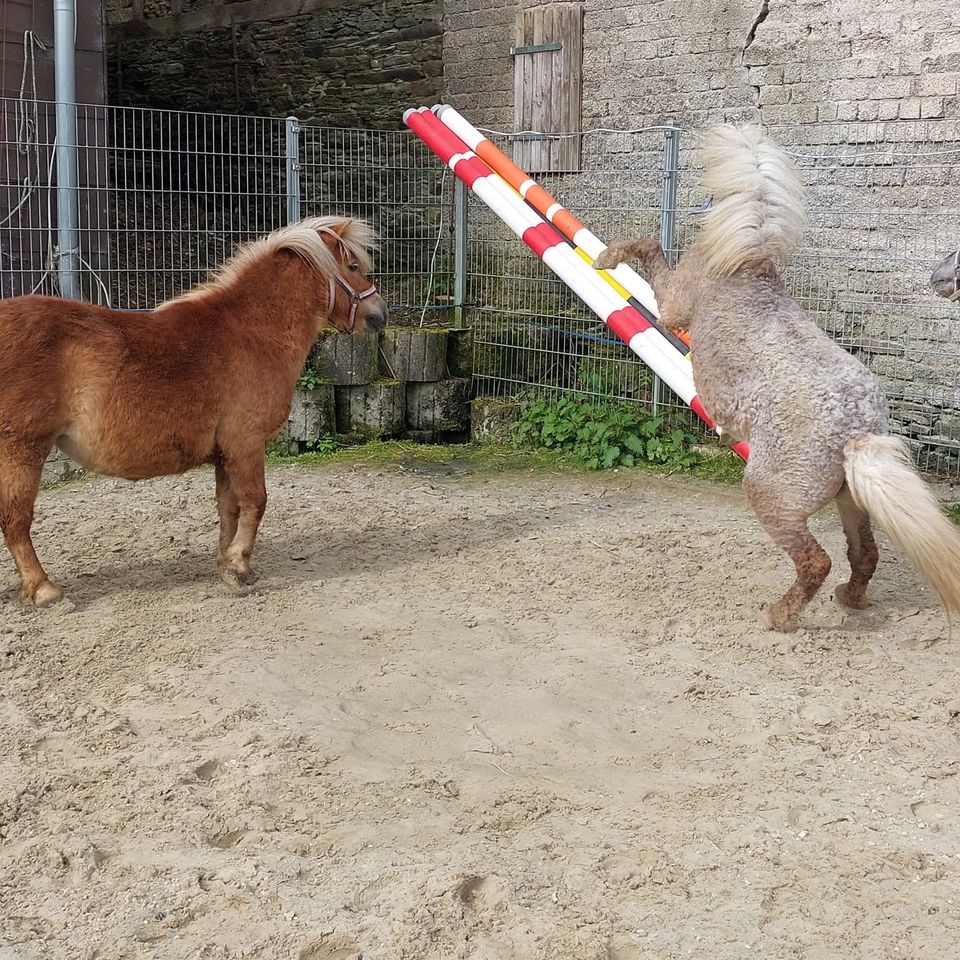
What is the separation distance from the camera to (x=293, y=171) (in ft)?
27.8

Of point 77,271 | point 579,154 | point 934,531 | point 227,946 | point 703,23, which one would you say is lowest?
point 227,946

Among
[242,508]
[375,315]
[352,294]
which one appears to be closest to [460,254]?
[375,315]

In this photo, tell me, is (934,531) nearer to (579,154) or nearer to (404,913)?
(404,913)

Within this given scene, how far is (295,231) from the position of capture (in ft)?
17.3

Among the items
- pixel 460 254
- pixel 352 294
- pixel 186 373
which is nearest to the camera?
Result: pixel 186 373

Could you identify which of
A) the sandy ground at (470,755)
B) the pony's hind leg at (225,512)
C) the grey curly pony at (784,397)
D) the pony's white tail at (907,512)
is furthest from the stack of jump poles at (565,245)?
the pony's hind leg at (225,512)

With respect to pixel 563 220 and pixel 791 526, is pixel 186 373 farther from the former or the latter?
pixel 563 220

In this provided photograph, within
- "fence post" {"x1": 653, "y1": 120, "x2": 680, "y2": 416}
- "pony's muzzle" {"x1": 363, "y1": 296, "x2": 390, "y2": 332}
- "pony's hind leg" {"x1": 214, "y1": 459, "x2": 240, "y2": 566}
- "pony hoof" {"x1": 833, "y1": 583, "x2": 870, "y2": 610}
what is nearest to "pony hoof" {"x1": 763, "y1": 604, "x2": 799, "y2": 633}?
"pony hoof" {"x1": 833, "y1": 583, "x2": 870, "y2": 610}

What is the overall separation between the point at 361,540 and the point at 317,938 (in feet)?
11.8

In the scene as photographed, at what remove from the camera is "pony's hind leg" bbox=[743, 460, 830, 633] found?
4680mm

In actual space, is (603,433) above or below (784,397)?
below

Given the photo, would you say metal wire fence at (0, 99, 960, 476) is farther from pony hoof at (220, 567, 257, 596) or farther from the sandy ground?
pony hoof at (220, 567, 257, 596)

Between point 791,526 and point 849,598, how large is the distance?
69 centimetres

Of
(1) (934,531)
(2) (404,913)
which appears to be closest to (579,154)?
(1) (934,531)
